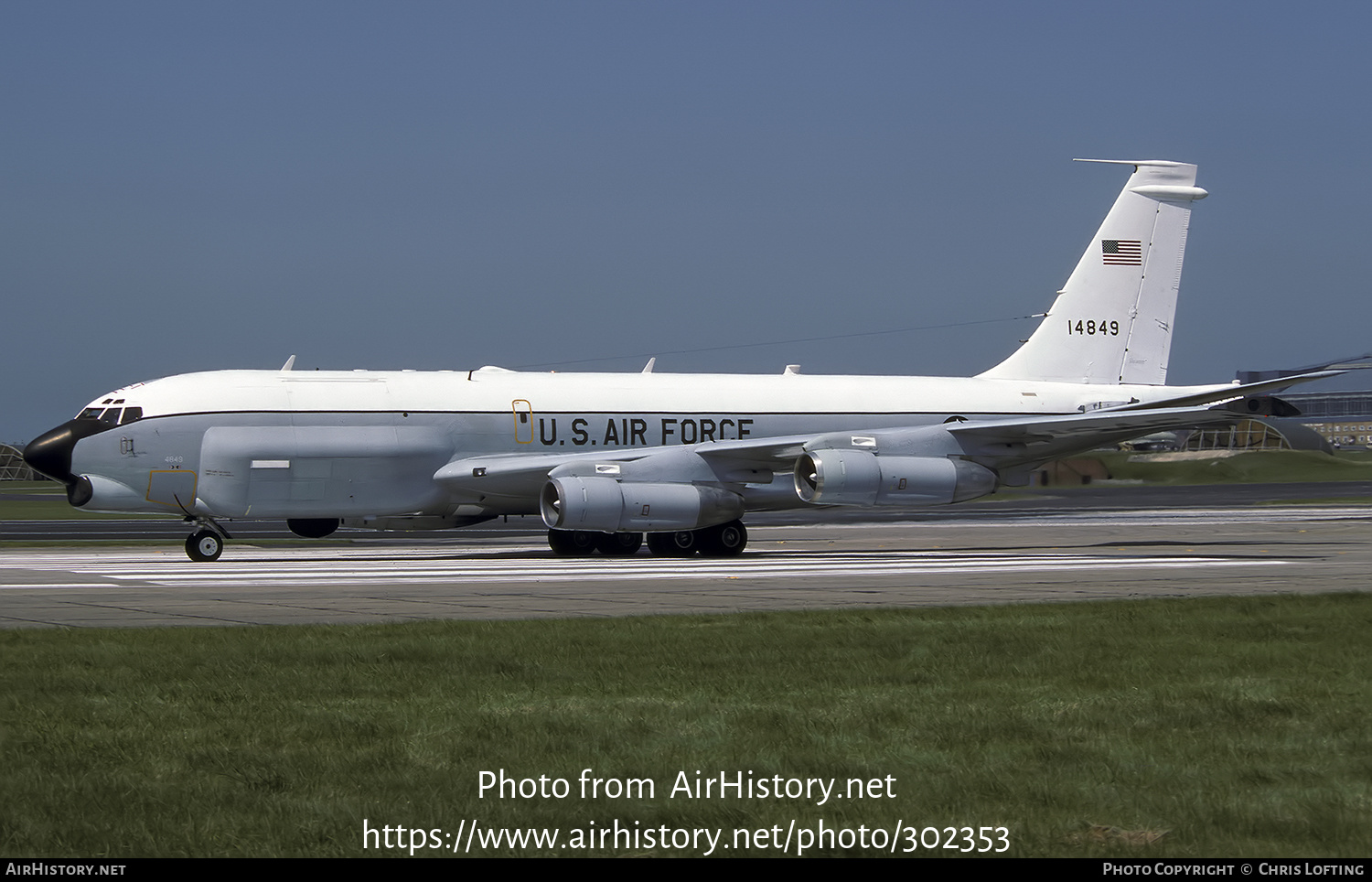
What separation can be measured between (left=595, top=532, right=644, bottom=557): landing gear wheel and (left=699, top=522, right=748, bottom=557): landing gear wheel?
4.24 feet

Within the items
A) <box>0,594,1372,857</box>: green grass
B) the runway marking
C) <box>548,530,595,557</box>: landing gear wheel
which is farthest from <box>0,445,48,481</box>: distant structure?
<box>0,594,1372,857</box>: green grass

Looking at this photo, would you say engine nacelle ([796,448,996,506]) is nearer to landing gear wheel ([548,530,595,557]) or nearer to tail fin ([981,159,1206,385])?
landing gear wheel ([548,530,595,557])

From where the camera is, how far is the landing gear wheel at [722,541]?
28.6 metres

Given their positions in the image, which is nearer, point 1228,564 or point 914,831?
point 914,831

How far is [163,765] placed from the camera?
7586 millimetres

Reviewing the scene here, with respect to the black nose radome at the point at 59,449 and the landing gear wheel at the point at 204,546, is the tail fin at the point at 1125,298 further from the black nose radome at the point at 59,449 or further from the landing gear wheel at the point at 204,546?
the black nose radome at the point at 59,449

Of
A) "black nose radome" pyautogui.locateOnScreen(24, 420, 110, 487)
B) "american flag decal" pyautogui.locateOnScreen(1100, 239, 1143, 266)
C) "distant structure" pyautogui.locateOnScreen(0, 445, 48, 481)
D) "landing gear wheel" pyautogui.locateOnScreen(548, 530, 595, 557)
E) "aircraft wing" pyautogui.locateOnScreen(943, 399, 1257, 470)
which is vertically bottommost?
"distant structure" pyautogui.locateOnScreen(0, 445, 48, 481)

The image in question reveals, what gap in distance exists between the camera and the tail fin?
34281 millimetres

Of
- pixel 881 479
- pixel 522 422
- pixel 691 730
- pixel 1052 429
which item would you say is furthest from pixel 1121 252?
pixel 691 730

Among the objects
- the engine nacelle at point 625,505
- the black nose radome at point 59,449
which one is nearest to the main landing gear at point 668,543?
the engine nacelle at point 625,505

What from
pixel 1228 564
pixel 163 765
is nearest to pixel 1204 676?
pixel 163 765

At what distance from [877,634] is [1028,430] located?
52.6 ft
